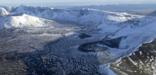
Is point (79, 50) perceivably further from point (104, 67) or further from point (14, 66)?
point (104, 67)

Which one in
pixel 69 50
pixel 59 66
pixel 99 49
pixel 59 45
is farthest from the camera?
pixel 59 45

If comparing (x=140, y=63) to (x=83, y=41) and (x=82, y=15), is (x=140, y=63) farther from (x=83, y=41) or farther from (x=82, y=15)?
(x=82, y=15)

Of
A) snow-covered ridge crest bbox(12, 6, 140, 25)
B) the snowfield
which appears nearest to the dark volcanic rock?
the snowfield

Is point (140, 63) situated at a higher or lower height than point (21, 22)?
higher

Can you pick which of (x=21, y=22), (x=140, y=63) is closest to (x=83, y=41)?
(x=140, y=63)

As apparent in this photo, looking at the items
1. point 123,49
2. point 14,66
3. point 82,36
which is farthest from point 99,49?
point 82,36

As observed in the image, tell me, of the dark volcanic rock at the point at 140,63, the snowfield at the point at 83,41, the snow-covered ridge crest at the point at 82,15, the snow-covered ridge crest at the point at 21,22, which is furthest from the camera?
the snow-covered ridge crest at the point at 82,15

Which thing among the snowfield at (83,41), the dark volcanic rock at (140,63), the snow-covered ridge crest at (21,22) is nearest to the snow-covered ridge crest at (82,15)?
the snowfield at (83,41)

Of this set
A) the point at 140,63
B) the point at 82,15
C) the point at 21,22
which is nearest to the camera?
the point at 140,63

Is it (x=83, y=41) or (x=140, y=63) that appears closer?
(x=140, y=63)

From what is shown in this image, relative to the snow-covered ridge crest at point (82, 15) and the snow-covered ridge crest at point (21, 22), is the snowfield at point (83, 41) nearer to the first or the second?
the snow-covered ridge crest at point (21, 22)

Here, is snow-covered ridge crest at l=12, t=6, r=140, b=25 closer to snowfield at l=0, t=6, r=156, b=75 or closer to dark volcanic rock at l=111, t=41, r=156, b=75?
snowfield at l=0, t=6, r=156, b=75
